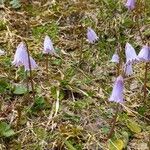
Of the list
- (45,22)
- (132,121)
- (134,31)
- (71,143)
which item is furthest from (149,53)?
(45,22)

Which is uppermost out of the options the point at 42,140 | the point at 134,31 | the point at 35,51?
the point at 134,31

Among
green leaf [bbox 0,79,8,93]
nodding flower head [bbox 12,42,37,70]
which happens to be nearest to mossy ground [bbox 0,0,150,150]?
green leaf [bbox 0,79,8,93]

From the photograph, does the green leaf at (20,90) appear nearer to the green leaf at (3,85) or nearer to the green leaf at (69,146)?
the green leaf at (3,85)

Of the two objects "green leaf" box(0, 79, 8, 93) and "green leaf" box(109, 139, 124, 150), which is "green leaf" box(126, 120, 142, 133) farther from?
"green leaf" box(0, 79, 8, 93)

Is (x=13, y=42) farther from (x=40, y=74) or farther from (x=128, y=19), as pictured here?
(x=128, y=19)

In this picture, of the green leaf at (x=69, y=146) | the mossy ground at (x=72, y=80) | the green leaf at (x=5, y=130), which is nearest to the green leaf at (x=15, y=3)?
the mossy ground at (x=72, y=80)

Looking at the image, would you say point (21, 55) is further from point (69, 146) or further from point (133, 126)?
point (133, 126)
